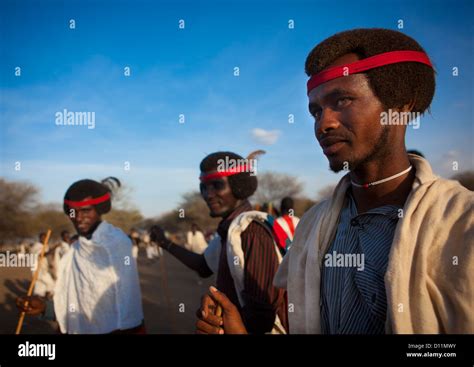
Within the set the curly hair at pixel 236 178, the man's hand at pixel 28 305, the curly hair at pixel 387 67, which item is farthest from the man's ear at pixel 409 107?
the man's hand at pixel 28 305

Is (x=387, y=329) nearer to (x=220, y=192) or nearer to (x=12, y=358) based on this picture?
(x=12, y=358)

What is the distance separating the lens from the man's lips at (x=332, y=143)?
1.12 m

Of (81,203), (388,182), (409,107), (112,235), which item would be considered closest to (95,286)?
(112,235)

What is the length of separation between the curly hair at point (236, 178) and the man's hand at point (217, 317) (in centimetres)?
177

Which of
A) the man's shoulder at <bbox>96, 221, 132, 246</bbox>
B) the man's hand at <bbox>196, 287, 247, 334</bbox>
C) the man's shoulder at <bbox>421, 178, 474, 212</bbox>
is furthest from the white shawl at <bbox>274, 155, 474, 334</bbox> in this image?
the man's shoulder at <bbox>96, 221, 132, 246</bbox>

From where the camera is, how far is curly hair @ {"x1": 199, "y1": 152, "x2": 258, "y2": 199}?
3.04 m

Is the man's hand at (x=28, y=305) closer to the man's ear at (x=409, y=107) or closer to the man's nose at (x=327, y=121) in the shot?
the man's nose at (x=327, y=121)

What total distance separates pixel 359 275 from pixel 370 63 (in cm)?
66

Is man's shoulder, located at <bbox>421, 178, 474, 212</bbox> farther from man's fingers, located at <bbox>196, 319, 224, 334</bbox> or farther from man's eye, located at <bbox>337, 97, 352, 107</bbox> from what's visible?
man's fingers, located at <bbox>196, 319, 224, 334</bbox>

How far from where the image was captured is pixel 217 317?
1.27 m

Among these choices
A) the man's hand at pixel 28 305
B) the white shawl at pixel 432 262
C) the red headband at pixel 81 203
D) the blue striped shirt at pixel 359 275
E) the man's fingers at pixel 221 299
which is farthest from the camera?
the red headband at pixel 81 203

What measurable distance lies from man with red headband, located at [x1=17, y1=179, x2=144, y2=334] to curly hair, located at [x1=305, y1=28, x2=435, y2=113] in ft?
7.94

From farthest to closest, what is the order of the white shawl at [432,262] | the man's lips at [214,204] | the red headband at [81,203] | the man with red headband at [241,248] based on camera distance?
the red headband at [81,203]
the man's lips at [214,204]
the man with red headband at [241,248]
the white shawl at [432,262]

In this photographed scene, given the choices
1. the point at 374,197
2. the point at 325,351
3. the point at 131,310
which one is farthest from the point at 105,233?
the point at 374,197
